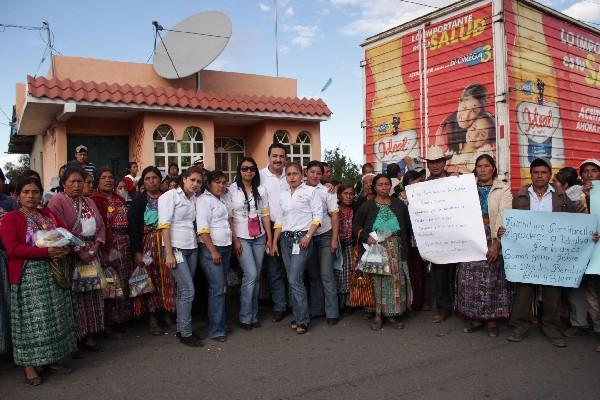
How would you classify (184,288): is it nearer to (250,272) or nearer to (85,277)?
(250,272)

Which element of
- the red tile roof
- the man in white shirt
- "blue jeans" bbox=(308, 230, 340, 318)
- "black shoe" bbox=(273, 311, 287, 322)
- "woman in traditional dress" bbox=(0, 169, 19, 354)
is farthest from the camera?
the red tile roof

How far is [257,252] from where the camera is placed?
5230 mm

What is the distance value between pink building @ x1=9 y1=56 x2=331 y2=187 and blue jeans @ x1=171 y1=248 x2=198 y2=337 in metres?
4.36

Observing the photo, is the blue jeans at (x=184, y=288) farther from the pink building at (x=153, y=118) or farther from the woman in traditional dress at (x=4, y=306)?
the pink building at (x=153, y=118)

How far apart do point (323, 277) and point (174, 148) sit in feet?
15.8

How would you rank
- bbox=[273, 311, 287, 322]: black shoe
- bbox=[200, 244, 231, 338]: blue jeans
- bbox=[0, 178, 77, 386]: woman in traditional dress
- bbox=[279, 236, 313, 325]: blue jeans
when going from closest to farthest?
1. bbox=[0, 178, 77, 386]: woman in traditional dress
2. bbox=[200, 244, 231, 338]: blue jeans
3. bbox=[279, 236, 313, 325]: blue jeans
4. bbox=[273, 311, 287, 322]: black shoe

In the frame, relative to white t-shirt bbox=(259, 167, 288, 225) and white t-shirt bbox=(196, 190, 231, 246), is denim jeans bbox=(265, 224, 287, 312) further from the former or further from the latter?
white t-shirt bbox=(196, 190, 231, 246)

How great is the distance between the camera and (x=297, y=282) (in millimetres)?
5098

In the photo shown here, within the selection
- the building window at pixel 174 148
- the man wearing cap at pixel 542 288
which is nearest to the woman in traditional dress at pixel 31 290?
the man wearing cap at pixel 542 288

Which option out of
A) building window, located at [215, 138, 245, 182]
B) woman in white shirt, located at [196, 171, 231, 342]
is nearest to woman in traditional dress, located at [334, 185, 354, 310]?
woman in white shirt, located at [196, 171, 231, 342]

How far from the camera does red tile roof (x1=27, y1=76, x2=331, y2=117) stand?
304 inches

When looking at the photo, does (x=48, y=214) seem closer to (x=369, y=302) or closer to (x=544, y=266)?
(x=369, y=302)

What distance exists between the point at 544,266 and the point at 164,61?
821 centimetres

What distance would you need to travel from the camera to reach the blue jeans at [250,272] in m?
5.15
